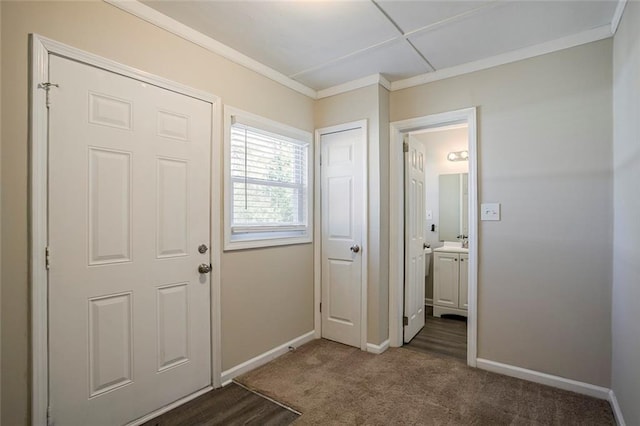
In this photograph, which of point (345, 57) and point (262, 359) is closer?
point (345, 57)

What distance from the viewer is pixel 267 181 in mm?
2738

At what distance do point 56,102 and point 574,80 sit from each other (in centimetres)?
323

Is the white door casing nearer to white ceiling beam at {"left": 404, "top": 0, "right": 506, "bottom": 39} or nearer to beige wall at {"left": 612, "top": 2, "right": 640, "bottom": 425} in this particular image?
beige wall at {"left": 612, "top": 2, "right": 640, "bottom": 425}

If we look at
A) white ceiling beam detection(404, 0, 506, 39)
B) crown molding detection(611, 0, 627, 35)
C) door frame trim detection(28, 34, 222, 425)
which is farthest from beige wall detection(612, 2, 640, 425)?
door frame trim detection(28, 34, 222, 425)

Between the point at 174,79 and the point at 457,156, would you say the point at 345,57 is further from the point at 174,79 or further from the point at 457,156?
the point at 457,156

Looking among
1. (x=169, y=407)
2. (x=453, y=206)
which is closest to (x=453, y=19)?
(x=453, y=206)

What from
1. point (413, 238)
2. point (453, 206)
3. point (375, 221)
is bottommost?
point (413, 238)

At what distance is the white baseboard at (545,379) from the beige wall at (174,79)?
1.65m

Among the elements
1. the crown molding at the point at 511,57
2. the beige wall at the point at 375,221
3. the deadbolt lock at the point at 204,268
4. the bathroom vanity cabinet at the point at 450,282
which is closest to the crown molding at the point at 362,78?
the crown molding at the point at 511,57

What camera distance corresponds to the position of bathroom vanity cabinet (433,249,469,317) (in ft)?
12.7

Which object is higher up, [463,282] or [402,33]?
[402,33]

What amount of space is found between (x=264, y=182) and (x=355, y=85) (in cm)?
128

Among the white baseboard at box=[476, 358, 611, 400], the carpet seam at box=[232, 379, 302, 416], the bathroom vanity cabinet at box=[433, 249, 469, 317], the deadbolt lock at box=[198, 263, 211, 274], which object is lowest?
the carpet seam at box=[232, 379, 302, 416]

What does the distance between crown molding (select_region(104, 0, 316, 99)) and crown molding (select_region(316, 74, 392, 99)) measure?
0.30 m
